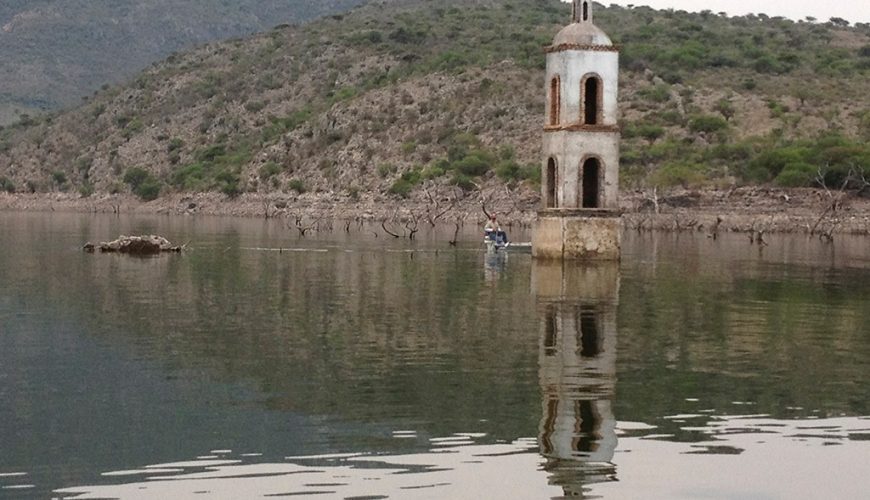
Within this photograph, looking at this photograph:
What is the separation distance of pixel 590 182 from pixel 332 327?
971 inches

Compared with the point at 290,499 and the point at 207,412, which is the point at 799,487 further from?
the point at 207,412

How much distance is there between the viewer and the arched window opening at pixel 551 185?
149 feet

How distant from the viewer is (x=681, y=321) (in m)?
26.8

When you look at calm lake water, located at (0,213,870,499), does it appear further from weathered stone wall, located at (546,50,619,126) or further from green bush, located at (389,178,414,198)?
green bush, located at (389,178,414,198)

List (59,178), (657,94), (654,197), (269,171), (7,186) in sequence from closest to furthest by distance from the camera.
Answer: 1. (654,197)
2. (657,94)
3. (269,171)
4. (59,178)
5. (7,186)

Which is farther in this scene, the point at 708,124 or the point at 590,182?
the point at 708,124

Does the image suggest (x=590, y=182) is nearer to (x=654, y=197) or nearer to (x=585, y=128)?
(x=585, y=128)

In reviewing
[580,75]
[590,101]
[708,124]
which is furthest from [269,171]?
[580,75]

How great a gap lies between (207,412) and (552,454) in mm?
4196

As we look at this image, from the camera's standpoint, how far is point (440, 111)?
351ft

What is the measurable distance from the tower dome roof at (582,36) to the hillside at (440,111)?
3438 centimetres

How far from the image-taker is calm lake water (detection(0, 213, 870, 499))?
43.7ft

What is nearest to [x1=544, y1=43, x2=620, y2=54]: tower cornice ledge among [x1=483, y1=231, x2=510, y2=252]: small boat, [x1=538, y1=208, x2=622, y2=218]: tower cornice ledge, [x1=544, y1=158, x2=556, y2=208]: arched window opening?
[x1=544, y1=158, x2=556, y2=208]: arched window opening

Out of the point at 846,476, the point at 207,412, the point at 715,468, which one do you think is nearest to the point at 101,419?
the point at 207,412
